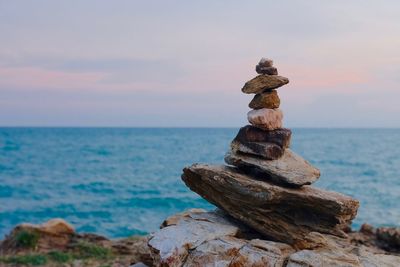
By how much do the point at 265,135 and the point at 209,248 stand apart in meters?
2.69

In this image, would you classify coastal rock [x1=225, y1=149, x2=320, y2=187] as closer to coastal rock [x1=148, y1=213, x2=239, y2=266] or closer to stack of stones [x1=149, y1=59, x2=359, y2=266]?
stack of stones [x1=149, y1=59, x2=359, y2=266]

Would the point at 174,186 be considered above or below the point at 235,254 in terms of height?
below

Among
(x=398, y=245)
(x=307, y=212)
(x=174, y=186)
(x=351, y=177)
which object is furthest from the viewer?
(x=351, y=177)

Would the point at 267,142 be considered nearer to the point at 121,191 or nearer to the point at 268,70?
the point at 268,70

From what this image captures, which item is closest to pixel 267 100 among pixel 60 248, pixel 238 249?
pixel 238 249

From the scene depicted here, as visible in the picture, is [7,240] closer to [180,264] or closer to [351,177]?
[180,264]

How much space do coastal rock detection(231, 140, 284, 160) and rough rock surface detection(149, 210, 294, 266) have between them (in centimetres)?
164

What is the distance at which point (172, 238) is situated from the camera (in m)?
11.4

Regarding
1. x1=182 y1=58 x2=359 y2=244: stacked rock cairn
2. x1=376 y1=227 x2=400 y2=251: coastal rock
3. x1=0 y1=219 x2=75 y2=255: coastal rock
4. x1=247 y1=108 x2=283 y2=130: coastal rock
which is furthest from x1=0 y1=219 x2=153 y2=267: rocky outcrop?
x1=376 y1=227 x2=400 y2=251: coastal rock

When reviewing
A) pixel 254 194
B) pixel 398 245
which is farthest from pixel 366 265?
pixel 398 245

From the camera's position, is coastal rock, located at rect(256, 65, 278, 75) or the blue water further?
the blue water

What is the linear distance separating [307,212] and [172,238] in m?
2.88

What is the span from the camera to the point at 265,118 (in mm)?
11820

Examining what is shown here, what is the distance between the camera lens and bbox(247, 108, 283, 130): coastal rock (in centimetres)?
1184
